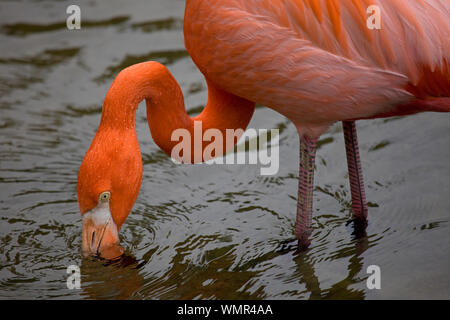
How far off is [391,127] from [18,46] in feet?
14.6

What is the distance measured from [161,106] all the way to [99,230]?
87 centimetres

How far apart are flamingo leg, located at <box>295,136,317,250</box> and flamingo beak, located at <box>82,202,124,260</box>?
119cm

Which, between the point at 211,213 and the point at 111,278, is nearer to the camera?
the point at 111,278

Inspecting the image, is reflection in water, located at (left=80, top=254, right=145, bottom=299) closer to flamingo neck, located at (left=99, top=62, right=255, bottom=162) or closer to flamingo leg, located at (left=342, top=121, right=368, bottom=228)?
flamingo neck, located at (left=99, top=62, right=255, bottom=162)

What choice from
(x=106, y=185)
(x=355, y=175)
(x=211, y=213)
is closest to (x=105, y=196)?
(x=106, y=185)

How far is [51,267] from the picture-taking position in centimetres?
430

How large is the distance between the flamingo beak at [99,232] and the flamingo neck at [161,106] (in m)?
0.50

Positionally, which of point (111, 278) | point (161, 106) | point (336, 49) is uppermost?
point (336, 49)

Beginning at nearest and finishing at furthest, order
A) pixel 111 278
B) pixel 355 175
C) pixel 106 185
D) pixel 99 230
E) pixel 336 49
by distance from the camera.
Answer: pixel 336 49
pixel 106 185
pixel 99 230
pixel 111 278
pixel 355 175

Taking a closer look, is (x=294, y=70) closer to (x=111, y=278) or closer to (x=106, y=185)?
(x=106, y=185)

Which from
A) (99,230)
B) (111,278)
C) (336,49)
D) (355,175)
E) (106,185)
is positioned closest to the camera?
(336,49)

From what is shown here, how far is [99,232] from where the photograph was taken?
3.99 metres

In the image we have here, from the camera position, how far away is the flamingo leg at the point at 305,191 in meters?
4.18
